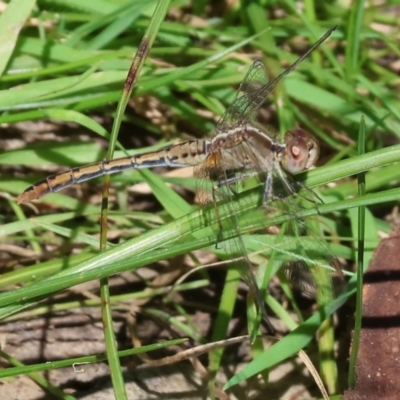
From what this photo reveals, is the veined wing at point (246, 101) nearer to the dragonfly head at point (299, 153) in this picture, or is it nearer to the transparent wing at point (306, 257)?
the dragonfly head at point (299, 153)

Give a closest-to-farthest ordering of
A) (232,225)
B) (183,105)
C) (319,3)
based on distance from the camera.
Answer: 1. (232,225)
2. (183,105)
3. (319,3)

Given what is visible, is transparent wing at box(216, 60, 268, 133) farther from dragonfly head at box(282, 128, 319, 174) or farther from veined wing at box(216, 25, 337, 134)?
dragonfly head at box(282, 128, 319, 174)

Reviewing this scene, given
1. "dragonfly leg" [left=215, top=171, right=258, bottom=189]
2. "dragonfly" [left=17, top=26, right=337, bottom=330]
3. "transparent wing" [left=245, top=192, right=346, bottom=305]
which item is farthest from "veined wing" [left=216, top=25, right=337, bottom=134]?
"transparent wing" [left=245, top=192, right=346, bottom=305]

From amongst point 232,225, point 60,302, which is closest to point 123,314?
point 60,302

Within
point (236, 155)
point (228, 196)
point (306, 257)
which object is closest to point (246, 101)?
point (236, 155)

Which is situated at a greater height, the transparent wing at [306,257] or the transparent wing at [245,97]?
the transparent wing at [245,97]

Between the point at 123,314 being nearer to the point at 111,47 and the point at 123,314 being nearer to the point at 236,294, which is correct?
the point at 236,294

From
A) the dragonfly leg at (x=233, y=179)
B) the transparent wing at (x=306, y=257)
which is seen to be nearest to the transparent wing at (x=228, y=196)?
the dragonfly leg at (x=233, y=179)

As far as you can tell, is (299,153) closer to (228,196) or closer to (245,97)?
(228,196)
